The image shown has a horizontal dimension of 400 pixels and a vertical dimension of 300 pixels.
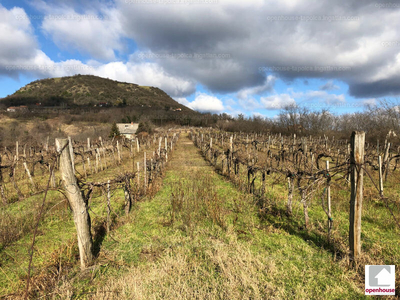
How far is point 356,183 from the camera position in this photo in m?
3.35

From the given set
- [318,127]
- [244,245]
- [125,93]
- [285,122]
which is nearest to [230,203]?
[244,245]

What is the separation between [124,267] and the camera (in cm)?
389

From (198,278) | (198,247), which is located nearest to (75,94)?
(198,247)

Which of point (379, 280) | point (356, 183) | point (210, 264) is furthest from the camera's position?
point (210, 264)

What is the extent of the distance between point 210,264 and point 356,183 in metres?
3.12

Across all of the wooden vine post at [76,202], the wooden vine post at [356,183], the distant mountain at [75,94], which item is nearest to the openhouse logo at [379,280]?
the wooden vine post at [356,183]

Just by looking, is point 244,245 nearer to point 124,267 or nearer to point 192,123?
point 124,267

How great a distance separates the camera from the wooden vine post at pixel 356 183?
129 inches

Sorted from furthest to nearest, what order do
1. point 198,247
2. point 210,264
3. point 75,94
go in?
point 75,94, point 198,247, point 210,264

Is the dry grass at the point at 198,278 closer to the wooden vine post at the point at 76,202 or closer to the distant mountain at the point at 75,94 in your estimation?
the wooden vine post at the point at 76,202

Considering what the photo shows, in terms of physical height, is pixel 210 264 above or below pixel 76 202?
below

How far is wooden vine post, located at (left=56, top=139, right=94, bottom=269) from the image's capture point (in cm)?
347

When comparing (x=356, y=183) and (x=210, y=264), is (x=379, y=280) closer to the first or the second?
(x=356, y=183)

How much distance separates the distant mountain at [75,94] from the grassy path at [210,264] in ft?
307
